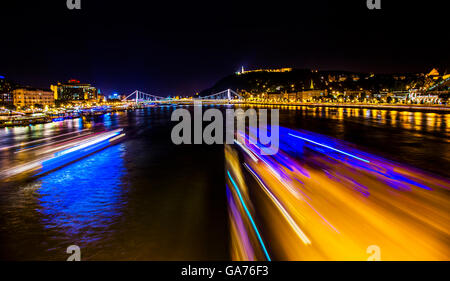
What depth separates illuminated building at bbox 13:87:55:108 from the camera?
392ft

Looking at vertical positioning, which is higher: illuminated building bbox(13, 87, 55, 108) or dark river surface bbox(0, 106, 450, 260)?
illuminated building bbox(13, 87, 55, 108)

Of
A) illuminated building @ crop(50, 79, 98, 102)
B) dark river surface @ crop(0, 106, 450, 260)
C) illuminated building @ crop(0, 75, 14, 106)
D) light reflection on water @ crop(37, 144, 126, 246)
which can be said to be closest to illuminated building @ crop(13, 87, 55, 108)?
illuminated building @ crop(0, 75, 14, 106)

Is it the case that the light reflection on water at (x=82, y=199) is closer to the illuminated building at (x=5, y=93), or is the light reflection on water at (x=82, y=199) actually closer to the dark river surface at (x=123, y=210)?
the dark river surface at (x=123, y=210)

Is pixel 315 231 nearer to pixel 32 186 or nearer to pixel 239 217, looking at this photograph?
pixel 239 217

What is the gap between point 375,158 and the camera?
1223 cm

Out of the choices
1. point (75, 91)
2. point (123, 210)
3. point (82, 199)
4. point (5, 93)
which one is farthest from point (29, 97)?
point (123, 210)

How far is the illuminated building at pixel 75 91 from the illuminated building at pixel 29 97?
3592cm

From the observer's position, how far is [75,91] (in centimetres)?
18588

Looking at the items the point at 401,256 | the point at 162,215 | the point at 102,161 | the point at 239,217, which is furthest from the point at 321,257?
the point at 102,161

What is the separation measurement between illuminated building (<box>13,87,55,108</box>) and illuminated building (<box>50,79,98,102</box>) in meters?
35.9

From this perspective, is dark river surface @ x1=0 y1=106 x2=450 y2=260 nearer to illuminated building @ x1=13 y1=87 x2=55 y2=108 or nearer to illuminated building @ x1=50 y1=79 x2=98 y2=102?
illuminated building @ x1=13 y1=87 x2=55 y2=108

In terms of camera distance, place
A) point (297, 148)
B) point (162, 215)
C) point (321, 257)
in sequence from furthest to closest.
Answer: point (297, 148) → point (162, 215) → point (321, 257)

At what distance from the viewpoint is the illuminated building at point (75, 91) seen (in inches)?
6973

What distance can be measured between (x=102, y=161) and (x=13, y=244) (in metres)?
7.68
